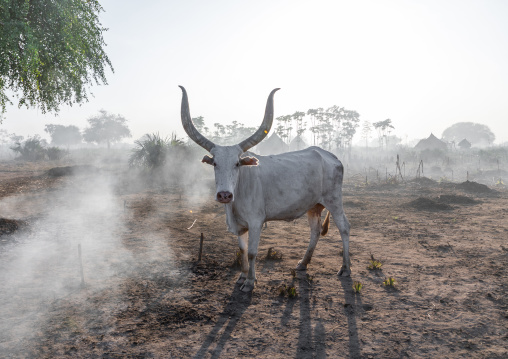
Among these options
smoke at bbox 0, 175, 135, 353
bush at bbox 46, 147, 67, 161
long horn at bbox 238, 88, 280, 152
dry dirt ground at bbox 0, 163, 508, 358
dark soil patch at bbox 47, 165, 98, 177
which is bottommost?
dry dirt ground at bbox 0, 163, 508, 358

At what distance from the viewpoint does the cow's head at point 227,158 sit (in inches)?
167

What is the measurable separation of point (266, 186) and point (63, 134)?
107 m

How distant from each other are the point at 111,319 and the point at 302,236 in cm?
573

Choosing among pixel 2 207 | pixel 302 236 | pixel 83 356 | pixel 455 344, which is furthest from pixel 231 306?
pixel 2 207

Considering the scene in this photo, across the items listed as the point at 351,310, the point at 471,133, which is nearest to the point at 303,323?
the point at 351,310

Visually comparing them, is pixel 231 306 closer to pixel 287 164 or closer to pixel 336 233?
pixel 287 164

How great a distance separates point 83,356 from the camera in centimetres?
316

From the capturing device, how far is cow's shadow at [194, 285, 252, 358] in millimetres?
3326

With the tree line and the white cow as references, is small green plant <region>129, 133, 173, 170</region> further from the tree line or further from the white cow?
the tree line

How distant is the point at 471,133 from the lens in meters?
→ 113

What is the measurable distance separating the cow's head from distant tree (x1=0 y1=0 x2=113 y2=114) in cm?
476

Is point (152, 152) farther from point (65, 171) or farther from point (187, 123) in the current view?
point (187, 123)

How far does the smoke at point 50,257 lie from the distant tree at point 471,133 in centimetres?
12789

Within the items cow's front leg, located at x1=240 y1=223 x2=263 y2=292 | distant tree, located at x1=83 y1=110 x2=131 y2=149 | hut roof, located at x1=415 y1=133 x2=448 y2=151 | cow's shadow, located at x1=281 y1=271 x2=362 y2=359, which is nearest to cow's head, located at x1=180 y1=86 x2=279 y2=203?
cow's front leg, located at x1=240 y1=223 x2=263 y2=292
